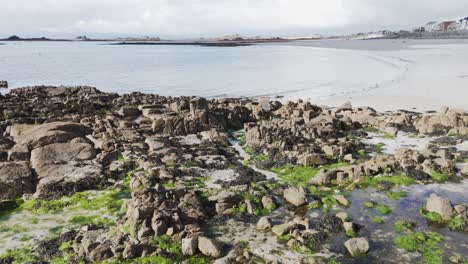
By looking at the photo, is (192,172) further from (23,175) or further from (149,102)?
(149,102)

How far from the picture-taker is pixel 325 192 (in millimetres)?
15336

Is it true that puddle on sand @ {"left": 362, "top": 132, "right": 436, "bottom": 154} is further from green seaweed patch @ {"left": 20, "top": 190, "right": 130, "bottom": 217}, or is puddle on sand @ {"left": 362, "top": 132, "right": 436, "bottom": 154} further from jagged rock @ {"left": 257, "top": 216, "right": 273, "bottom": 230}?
green seaweed patch @ {"left": 20, "top": 190, "right": 130, "bottom": 217}

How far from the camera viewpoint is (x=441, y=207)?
1316 cm

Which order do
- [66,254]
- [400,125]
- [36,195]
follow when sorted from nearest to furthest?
[66,254]
[36,195]
[400,125]

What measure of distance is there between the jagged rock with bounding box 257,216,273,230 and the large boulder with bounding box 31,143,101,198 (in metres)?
7.11

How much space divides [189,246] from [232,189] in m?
4.53

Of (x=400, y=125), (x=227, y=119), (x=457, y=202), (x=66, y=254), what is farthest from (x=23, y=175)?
→ (x=400, y=125)

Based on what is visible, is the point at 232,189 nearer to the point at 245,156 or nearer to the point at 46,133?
the point at 245,156

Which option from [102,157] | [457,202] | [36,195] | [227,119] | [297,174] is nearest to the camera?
[457,202]

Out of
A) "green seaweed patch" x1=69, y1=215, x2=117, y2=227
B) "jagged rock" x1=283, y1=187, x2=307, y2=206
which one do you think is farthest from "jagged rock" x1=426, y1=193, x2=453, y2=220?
"green seaweed patch" x1=69, y1=215, x2=117, y2=227

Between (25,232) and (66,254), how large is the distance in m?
2.33

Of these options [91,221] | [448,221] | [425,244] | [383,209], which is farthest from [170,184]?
[448,221]

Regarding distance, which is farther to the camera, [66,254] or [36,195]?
[36,195]

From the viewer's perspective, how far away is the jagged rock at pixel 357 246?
1124cm
